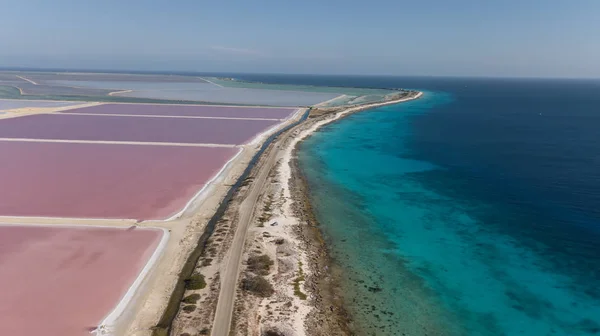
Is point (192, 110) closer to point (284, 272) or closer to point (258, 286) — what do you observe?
point (284, 272)

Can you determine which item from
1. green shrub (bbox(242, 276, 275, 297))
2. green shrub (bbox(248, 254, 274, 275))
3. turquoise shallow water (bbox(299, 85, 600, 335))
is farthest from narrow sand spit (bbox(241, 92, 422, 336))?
turquoise shallow water (bbox(299, 85, 600, 335))

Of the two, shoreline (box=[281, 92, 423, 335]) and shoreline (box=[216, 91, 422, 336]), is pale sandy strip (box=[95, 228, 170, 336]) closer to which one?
shoreline (box=[216, 91, 422, 336])

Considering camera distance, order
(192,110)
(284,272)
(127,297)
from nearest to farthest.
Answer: (127,297)
(284,272)
(192,110)

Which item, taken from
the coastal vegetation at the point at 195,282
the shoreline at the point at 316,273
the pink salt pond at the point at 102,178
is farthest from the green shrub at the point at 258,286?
the pink salt pond at the point at 102,178

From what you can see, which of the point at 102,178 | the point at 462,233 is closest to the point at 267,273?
the point at 462,233

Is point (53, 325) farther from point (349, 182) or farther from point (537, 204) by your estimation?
point (537, 204)
